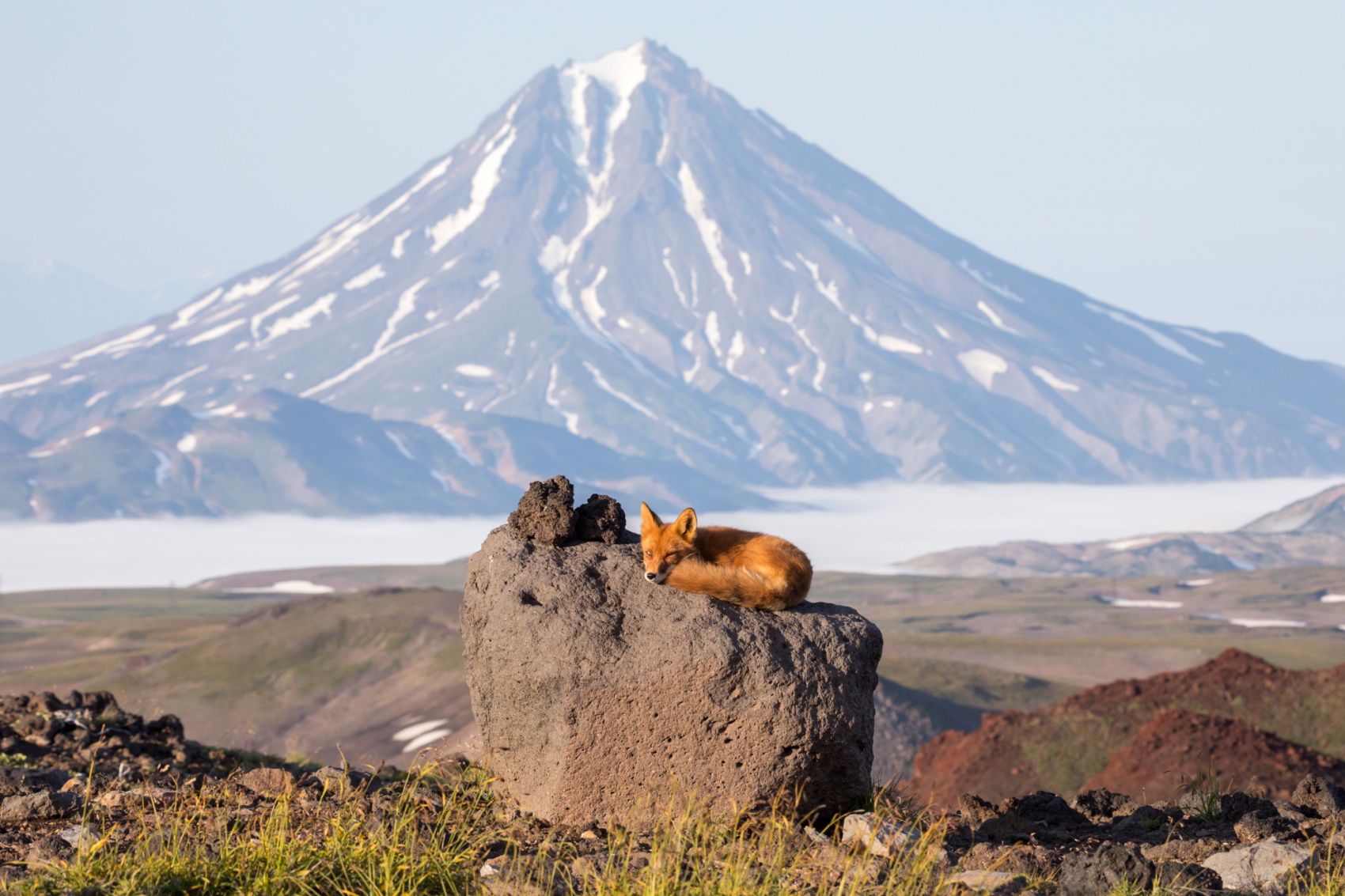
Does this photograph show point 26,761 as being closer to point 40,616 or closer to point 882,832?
point 882,832

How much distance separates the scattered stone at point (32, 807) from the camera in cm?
984

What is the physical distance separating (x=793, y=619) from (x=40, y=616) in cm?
15554

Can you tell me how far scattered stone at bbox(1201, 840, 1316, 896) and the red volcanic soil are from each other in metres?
16.7

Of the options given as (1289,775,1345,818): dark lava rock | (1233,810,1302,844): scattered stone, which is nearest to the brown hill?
(1289,775,1345,818): dark lava rock

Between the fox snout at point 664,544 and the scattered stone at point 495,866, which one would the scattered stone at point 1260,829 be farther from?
the scattered stone at point 495,866

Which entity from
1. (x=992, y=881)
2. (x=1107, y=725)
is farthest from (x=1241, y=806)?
(x=1107, y=725)

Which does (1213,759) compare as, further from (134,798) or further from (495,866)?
(134,798)

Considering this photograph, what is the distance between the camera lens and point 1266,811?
11.4 metres

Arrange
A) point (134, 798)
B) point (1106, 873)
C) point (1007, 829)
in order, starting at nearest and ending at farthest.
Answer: point (1106, 873)
point (134, 798)
point (1007, 829)

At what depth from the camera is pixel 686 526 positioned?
9.66m

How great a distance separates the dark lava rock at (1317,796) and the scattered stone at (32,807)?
10.7 metres

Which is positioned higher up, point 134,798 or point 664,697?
point 664,697

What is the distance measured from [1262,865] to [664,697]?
4.21m

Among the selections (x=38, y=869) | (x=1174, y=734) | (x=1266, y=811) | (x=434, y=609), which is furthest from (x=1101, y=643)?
(x=38, y=869)
